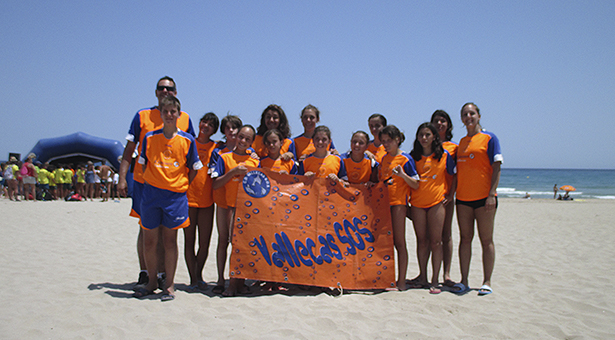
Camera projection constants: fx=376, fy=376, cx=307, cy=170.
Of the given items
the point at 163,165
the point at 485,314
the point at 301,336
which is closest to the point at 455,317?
the point at 485,314

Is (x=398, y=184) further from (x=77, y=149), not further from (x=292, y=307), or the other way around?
(x=77, y=149)

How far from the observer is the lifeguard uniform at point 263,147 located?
470 cm

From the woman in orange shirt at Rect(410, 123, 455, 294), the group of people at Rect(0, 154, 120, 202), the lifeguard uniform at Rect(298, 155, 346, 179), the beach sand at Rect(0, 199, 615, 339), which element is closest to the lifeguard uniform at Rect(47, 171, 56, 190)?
the group of people at Rect(0, 154, 120, 202)

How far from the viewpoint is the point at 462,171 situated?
4414 millimetres

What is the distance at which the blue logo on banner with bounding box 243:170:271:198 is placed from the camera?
14.2 ft

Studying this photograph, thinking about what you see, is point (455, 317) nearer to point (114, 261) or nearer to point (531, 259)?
point (531, 259)

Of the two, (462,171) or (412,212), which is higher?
(462,171)

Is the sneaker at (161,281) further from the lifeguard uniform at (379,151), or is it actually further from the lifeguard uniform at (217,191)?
the lifeguard uniform at (379,151)

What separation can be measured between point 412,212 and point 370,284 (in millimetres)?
996

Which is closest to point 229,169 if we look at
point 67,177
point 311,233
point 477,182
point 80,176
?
point 311,233

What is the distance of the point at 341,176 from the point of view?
4.59m

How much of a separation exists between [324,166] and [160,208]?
188 cm

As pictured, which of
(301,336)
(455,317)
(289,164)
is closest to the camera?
(301,336)

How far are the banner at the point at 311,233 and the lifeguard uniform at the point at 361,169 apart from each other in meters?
0.14
